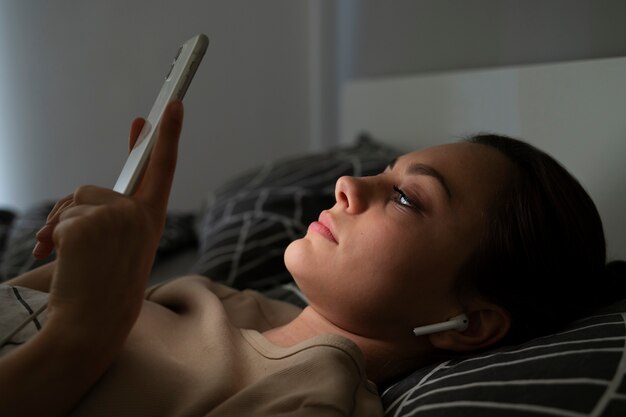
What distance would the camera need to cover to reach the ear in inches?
34.8

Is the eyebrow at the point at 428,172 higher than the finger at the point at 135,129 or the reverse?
the reverse

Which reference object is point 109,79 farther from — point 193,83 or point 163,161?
point 163,161

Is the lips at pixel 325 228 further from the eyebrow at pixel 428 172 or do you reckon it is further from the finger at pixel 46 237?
the finger at pixel 46 237

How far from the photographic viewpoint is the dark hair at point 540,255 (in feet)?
2.81

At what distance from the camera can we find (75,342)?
0.67 meters

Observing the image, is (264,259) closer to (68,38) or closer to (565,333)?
(565,333)

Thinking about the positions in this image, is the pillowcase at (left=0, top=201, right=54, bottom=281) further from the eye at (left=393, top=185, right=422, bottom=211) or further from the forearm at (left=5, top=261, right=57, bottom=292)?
the eye at (left=393, top=185, right=422, bottom=211)

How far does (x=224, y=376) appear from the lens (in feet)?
2.61

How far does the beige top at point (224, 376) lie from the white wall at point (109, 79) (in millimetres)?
1756

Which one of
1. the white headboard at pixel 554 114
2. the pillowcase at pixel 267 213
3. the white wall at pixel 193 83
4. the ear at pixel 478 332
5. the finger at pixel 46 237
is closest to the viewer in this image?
the finger at pixel 46 237

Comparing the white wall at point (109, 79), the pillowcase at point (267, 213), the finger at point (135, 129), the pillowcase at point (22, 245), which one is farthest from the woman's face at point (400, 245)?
the white wall at point (109, 79)

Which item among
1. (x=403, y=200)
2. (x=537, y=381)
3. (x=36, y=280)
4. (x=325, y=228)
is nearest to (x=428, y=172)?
(x=403, y=200)

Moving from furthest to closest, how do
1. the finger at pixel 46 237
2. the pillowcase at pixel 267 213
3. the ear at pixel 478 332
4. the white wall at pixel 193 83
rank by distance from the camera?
the white wall at pixel 193 83 → the pillowcase at pixel 267 213 → the ear at pixel 478 332 → the finger at pixel 46 237

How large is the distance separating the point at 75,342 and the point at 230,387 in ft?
0.66
